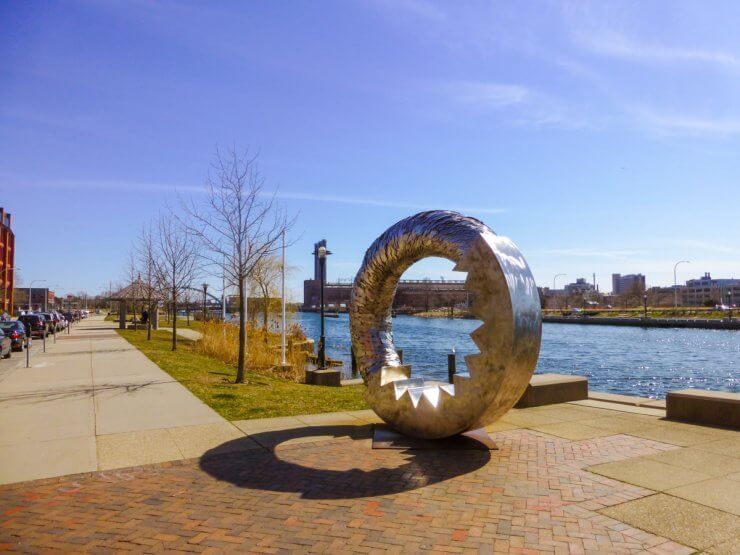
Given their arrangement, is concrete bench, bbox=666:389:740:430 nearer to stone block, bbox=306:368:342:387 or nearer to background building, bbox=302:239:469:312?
stone block, bbox=306:368:342:387

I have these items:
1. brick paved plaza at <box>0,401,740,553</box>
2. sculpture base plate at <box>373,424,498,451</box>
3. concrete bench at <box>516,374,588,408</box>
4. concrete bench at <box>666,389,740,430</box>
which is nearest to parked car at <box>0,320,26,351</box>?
brick paved plaza at <box>0,401,740,553</box>

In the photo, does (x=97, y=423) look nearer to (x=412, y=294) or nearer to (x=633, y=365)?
(x=633, y=365)

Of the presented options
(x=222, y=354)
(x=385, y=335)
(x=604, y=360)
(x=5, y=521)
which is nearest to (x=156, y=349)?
(x=222, y=354)

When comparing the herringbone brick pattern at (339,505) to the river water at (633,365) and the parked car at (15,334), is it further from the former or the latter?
the parked car at (15,334)

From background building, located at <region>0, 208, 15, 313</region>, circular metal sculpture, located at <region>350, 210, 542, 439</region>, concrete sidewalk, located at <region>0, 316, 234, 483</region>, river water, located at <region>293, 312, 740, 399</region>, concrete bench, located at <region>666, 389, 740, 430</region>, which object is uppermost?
background building, located at <region>0, 208, 15, 313</region>

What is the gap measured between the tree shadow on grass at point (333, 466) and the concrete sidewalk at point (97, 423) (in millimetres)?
775

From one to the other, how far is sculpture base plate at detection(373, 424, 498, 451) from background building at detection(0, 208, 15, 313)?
80.8 meters

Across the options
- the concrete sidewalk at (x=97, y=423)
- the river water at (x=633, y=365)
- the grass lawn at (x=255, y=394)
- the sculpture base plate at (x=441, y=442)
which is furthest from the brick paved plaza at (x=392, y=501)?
the river water at (x=633, y=365)

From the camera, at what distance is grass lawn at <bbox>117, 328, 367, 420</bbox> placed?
9.70m

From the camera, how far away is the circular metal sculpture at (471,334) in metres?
6.02

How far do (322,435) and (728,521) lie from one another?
4.84 m

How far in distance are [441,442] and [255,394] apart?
18.3ft

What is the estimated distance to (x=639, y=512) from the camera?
4.71m

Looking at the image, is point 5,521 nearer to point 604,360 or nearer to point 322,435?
point 322,435
